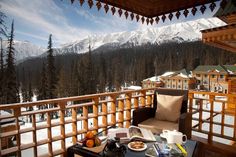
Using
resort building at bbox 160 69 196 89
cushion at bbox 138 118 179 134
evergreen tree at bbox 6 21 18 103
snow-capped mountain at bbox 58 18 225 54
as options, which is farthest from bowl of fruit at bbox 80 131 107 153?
snow-capped mountain at bbox 58 18 225 54

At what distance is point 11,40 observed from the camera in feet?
54.4

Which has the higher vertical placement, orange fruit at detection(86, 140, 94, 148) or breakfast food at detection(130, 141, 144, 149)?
orange fruit at detection(86, 140, 94, 148)

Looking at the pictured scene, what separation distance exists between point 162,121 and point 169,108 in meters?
0.25

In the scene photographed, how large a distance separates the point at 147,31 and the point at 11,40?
155 metres

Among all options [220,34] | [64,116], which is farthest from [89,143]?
[220,34]

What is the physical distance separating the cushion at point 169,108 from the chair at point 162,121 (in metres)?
0.08

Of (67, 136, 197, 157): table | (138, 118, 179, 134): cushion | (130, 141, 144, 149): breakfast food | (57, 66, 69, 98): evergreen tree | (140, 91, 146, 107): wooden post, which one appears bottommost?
(57, 66, 69, 98): evergreen tree

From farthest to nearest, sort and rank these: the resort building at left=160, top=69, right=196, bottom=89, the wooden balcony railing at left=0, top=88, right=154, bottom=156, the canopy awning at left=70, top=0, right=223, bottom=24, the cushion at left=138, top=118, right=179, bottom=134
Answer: the resort building at left=160, top=69, right=196, bottom=89, the cushion at left=138, top=118, right=179, bottom=134, the canopy awning at left=70, top=0, right=223, bottom=24, the wooden balcony railing at left=0, top=88, right=154, bottom=156

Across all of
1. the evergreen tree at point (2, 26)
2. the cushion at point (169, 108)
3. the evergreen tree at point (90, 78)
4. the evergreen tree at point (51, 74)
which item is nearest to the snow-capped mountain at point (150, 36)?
the evergreen tree at point (90, 78)

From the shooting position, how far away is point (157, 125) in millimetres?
2760

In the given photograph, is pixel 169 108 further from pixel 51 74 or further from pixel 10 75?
pixel 51 74

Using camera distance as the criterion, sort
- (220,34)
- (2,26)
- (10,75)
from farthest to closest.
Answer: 1. (10,75)
2. (2,26)
3. (220,34)

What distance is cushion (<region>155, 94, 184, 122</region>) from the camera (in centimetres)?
294

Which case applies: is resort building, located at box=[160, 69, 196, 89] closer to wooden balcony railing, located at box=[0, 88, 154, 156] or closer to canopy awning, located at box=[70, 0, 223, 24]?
wooden balcony railing, located at box=[0, 88, 154, 156]
